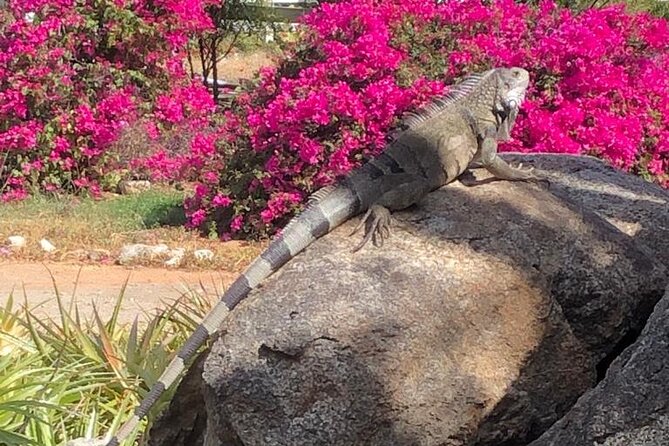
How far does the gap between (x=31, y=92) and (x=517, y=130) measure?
6.00 metres

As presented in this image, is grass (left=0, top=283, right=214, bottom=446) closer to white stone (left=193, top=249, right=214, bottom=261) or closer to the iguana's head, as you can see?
the iguana's head

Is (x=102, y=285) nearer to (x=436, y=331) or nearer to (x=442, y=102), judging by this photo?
(x=442, y=102)

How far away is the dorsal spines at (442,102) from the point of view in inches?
168

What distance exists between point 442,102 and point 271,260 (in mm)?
1357

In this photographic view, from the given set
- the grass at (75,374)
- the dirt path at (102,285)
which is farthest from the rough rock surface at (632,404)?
the dirt path at (102,285)

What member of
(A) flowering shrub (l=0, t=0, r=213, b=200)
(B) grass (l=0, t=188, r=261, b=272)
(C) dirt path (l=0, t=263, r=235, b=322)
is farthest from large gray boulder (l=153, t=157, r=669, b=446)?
(A) flowering shrub (l=0, t=0, r=213, b=200)

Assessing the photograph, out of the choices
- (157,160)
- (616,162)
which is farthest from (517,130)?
(157,160)

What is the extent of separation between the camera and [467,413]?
2988 mm

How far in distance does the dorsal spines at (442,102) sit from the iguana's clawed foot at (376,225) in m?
0.75

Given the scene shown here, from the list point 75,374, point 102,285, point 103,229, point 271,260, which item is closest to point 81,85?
point 103,229

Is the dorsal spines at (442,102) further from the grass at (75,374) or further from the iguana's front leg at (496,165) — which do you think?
the grass at (75,374)

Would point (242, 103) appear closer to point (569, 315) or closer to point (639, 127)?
point (639, 127)

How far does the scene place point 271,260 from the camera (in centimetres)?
341

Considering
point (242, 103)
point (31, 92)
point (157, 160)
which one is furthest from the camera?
point (157, 160)
